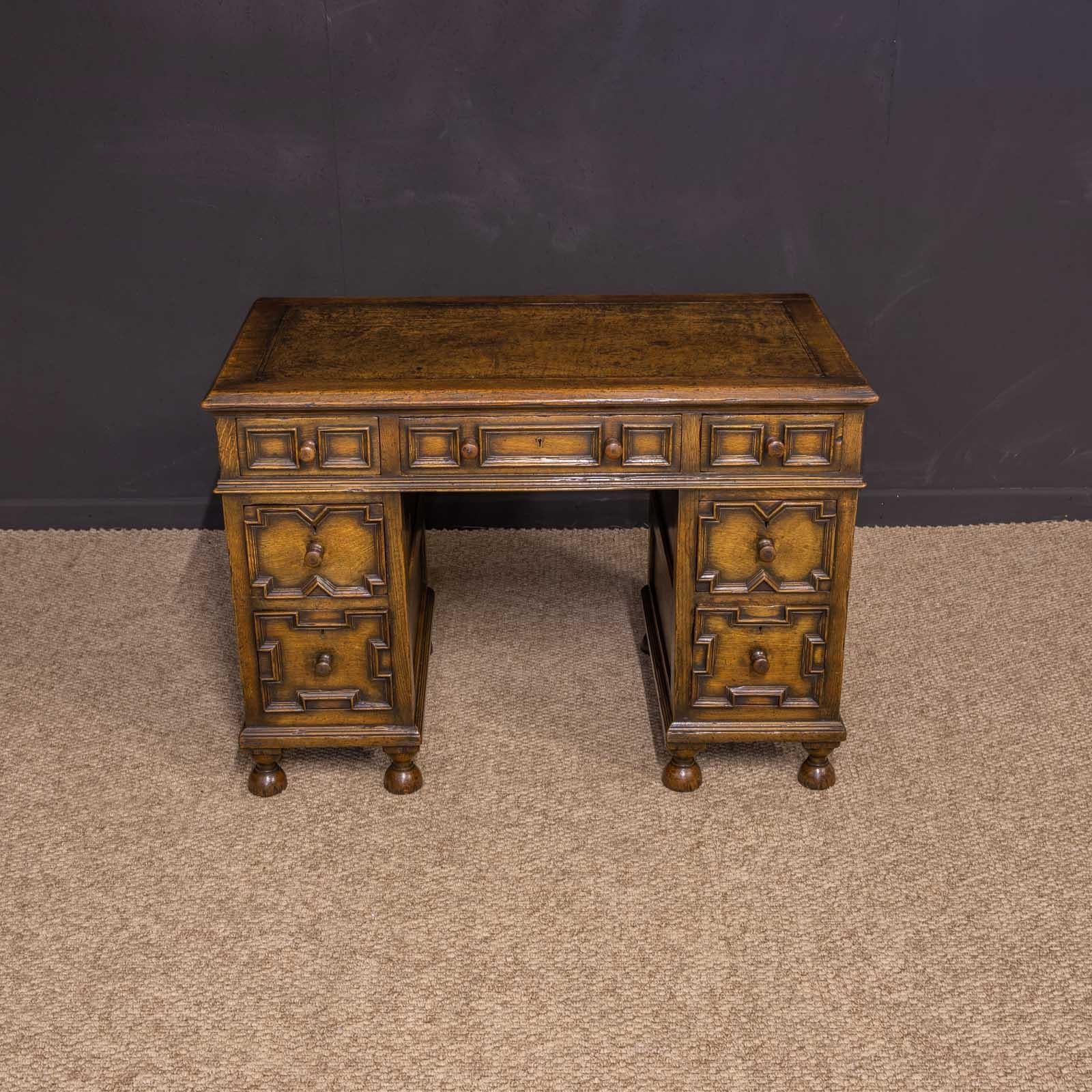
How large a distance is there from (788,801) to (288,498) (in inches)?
41.3

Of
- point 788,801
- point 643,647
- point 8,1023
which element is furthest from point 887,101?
point 8,1023

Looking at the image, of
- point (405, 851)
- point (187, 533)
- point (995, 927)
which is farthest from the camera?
point (187, 533)

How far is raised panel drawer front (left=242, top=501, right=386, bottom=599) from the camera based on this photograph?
240cm

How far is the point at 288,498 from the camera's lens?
93.8 inches

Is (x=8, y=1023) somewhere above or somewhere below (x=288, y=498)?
below

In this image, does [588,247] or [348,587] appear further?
[588,247]

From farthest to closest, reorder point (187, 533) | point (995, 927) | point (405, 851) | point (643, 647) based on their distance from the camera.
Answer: point (187, 533)
point (643, 647)
point (405, 851)
point (995, 927)

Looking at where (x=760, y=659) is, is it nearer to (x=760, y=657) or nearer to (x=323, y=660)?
(x=760, y=657)

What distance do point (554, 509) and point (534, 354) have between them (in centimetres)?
112

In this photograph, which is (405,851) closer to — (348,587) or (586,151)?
(348,587)

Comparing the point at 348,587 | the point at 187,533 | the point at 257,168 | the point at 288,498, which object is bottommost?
the point at 187,533

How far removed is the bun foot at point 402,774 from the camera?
102 inches

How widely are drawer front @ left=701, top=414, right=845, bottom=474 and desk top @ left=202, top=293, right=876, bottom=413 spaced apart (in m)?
0.04

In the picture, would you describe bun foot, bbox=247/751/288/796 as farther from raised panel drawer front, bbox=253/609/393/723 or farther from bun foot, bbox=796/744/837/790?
bun foot, bbox=796/744/837/790
